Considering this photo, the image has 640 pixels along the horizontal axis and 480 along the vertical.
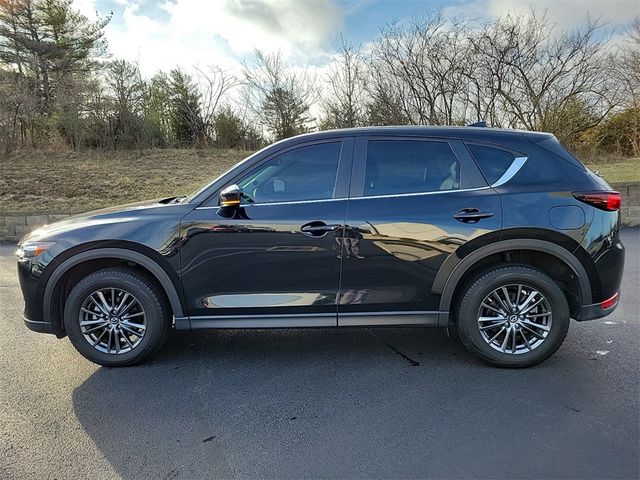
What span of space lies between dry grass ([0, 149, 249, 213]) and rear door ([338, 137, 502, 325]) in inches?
219

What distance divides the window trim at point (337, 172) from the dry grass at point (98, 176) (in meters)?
5.08

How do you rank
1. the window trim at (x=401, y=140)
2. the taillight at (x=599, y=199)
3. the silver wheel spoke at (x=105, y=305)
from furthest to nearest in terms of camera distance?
the silver wheel spoke at (x=105, y=305)
the window trim at (x=401, y=140)
the taillight at (x=599, y=199)

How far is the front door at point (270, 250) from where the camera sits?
327 centimetres

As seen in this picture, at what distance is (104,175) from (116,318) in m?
10.8

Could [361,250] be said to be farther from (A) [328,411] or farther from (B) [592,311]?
(B) [592,311]

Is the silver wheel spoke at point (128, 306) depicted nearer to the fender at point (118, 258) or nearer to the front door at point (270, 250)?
the fender at point (118, 258)

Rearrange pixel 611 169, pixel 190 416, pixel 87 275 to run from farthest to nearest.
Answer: pixel 611 169
pixel 87 275
pixel 190 416

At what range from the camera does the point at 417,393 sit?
3.04 m

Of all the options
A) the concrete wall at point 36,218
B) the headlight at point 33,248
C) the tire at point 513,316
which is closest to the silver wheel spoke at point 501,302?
the tire at point 513,316

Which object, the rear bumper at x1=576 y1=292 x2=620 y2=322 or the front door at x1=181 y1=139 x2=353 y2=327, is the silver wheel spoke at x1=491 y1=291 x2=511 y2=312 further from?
the front door at x1=181 y1=139 x2=353 y2=327

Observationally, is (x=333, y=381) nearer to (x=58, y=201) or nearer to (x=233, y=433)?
(x=233, y=433)

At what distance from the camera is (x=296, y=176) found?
134 inches

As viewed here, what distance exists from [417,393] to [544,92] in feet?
43.0

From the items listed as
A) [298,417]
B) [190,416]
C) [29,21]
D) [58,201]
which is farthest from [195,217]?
[29,21]
